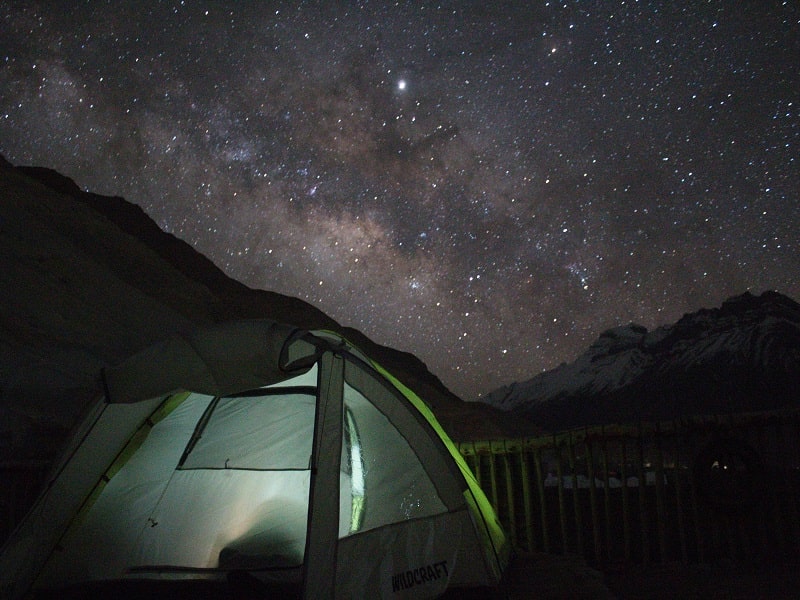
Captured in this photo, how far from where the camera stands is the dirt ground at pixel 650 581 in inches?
174

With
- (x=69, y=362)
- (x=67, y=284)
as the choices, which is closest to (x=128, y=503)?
(x=69, y=362)

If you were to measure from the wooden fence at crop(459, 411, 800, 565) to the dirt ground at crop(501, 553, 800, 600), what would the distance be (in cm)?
23

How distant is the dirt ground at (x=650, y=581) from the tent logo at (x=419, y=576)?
599 millimetres

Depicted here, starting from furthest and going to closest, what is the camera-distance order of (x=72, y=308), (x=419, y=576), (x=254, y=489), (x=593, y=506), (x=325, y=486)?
1. (x=72, y=308)
2. (x=593, y=506)
3. (x=254, y=489)
4. (x=419, y=576)
5. (x=325, y=486)

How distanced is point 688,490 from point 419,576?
4.18 meters

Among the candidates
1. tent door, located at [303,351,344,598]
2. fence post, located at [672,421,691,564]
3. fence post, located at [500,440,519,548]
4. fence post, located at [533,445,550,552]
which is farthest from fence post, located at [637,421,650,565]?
tent door, located at [303,351,344,598]

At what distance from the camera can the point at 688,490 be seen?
20.6ft

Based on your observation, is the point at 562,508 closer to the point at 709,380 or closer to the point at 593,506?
the point at 593,506

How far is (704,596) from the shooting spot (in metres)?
4.80

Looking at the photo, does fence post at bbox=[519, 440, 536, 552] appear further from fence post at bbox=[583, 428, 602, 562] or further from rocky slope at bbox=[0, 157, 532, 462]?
rocky slope at bbox=[0, 157, 532, 462]

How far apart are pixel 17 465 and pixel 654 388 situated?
177243 mm

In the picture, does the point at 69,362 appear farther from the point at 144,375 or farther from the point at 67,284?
the point at 144,375

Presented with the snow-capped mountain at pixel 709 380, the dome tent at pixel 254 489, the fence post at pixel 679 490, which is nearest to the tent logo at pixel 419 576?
the dome tent at pixel 254 489

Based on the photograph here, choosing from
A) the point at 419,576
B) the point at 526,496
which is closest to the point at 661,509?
the point at 526,496
